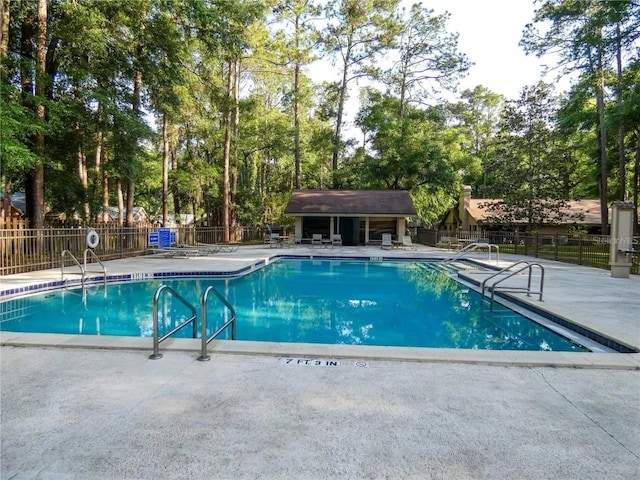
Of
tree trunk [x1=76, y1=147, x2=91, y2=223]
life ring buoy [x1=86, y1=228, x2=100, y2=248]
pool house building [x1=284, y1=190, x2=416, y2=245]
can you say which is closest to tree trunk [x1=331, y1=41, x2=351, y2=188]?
pool house building [x1=284, y1=190, x2=416, y2=245]

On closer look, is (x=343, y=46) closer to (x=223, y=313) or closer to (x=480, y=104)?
(x=480, y=104)

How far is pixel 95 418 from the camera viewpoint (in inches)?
98.7

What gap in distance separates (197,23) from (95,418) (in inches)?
570

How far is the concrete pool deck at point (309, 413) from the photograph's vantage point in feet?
6.69

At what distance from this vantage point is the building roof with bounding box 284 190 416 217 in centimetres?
2128

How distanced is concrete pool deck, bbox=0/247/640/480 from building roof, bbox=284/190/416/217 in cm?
1761

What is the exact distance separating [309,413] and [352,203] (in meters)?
20.0

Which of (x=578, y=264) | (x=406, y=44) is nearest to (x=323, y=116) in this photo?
(x=406, y=44)

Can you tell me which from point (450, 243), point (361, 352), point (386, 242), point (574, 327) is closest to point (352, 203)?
point (386, 242)

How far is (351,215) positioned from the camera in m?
21.3

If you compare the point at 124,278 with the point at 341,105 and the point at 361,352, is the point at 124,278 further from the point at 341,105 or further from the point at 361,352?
the point at 341,105

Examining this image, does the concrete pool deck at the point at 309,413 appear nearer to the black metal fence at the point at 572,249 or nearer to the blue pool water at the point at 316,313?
the blue pool water at the point at 316,313

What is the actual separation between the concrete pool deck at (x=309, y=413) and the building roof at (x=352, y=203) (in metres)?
Result: 17.6

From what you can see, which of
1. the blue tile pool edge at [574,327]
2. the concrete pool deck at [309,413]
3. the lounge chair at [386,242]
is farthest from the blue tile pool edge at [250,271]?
the lounge chair at [386,242]
